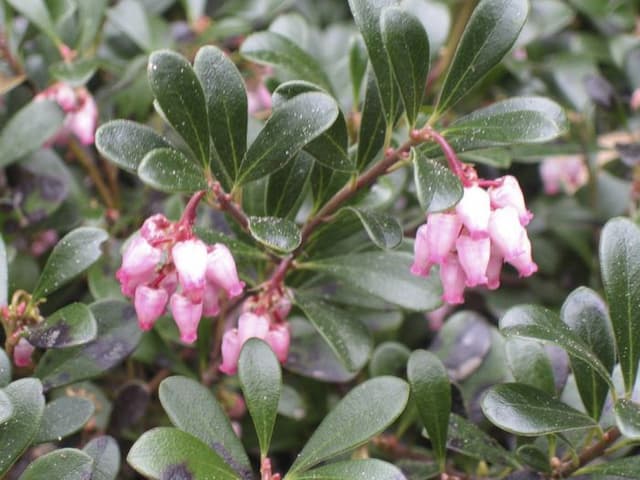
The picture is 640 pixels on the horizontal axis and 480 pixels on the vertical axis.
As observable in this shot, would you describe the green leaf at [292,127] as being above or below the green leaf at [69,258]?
above

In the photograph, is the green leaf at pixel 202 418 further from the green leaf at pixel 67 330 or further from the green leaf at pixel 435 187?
the green leaf at pixel 435 187

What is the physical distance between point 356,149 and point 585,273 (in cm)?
90

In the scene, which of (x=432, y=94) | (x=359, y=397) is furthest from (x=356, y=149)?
(x=432, y=94)

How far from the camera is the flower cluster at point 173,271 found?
1.11 m

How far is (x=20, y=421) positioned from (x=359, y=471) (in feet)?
1.30

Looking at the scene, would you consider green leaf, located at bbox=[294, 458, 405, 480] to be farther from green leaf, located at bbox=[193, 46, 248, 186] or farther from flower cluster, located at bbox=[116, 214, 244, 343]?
green leaf, located at bbox=[193, 46, 248, 186]

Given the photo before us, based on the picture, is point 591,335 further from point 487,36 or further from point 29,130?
point 29,130

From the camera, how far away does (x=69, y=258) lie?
1.26 m

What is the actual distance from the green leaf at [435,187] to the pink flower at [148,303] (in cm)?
36

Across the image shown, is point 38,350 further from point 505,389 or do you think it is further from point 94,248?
point 505,389

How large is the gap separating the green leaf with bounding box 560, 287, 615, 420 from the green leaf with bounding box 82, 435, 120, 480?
0.60 meters

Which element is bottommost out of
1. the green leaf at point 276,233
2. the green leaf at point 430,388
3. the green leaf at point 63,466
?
the green leaf at point 430,388

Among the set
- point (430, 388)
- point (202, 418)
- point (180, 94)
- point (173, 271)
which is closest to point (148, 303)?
point (173, 271)

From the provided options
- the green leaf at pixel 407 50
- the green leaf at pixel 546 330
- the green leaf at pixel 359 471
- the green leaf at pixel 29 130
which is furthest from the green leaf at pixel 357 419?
the green leaf at pixel 29 130
